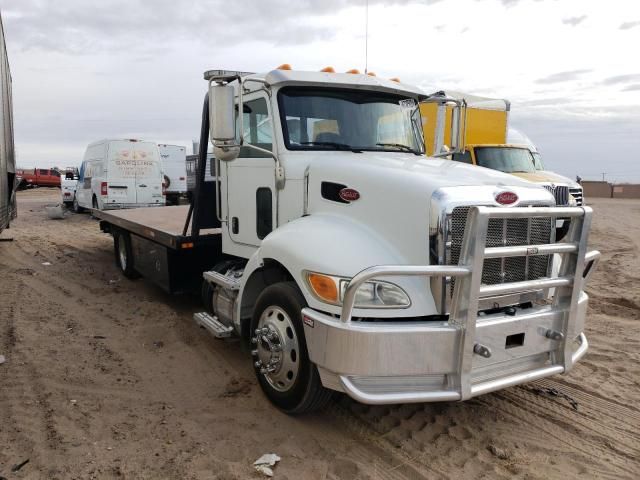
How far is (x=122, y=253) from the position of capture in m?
8.25

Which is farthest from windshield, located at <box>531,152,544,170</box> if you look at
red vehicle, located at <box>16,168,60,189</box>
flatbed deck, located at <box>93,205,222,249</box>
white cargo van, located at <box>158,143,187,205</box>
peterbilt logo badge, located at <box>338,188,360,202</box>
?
red vehicle, located at <box>16,168,60,189</box>

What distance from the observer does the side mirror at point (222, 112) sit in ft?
12.5

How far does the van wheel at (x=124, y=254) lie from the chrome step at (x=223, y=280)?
131 inches

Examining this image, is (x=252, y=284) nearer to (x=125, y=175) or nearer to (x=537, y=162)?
(x=537, y=162)

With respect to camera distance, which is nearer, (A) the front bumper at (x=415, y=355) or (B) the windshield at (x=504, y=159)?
(A) the front bumper at (x=415, y=355)

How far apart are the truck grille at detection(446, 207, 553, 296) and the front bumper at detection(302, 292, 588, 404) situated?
28 centimetres

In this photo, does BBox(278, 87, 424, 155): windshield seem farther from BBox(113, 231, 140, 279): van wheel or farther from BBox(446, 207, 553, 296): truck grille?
BBox(113, 231, 140, 279): van wheel

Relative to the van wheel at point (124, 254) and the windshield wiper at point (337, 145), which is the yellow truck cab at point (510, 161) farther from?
the windshield wiper at point (337, 145)

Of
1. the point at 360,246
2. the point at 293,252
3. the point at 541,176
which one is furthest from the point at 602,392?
the point at 541,176

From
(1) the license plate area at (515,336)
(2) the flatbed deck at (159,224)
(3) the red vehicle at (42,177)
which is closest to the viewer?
(1) the license plate area at (515,336)

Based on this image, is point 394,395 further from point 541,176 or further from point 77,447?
point 541,176

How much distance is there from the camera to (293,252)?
343 centimetres

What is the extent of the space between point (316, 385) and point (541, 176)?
10017 millimetres

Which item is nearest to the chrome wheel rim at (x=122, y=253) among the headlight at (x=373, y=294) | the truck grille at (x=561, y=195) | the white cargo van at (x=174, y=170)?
the headlight at (x=373, y=294)
